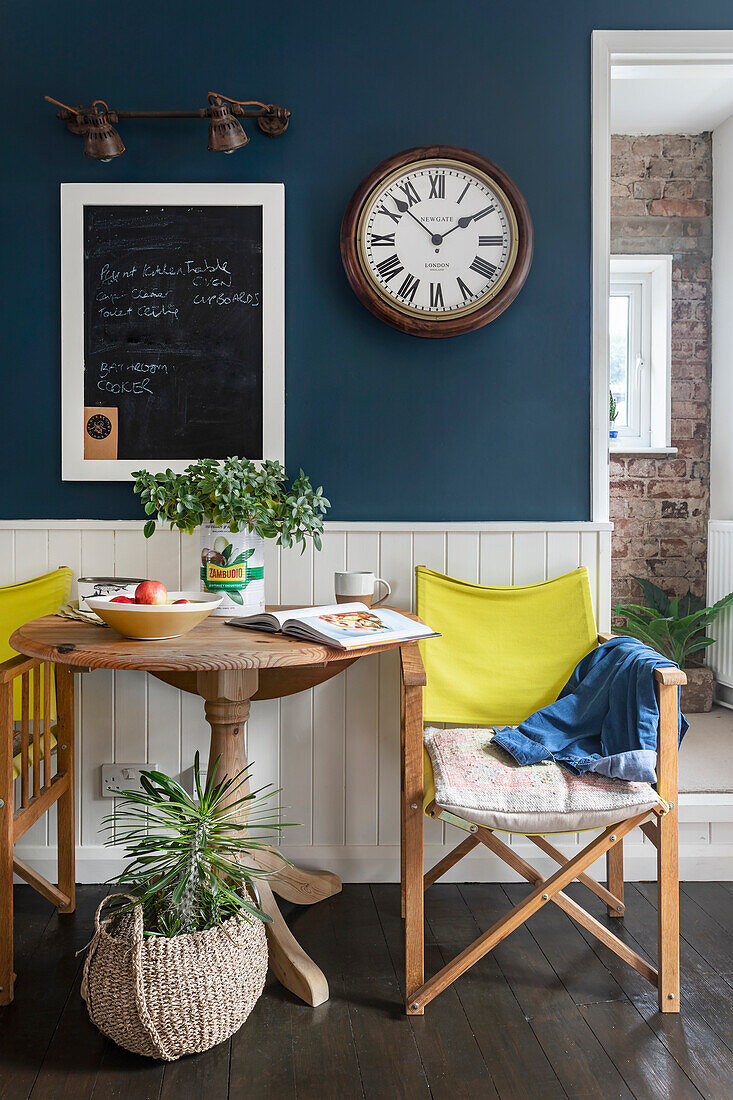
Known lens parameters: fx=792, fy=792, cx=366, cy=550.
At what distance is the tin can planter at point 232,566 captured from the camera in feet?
6.23

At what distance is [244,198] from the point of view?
227 centimetres

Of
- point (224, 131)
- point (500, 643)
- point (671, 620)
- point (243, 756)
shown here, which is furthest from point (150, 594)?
point (671, 620)

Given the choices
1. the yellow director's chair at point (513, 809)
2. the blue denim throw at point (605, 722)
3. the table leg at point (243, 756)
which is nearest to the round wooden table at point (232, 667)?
the table leg at point (243, 756)

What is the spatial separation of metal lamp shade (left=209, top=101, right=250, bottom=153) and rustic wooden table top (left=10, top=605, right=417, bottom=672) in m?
1.31

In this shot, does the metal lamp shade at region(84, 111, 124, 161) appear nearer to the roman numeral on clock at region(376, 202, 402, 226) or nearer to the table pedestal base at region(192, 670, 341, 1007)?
the roman numeral on clock at region(376, 202, 402, 226)

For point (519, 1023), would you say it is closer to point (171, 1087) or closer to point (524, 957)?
point (524, 957)

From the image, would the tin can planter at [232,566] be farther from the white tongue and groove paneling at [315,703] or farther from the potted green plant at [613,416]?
the potted green plant at [613,416]

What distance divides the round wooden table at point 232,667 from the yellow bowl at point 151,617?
0.02 m

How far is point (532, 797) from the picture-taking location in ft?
5.22

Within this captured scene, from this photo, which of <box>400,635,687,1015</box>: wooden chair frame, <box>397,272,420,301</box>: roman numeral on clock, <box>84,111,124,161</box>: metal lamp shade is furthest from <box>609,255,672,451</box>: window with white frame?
<box>84,111,124,161</box>: metal lamp shade

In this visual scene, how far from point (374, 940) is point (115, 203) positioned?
213 cm

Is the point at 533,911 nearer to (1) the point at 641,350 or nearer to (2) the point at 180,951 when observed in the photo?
(2) the point at 180,951

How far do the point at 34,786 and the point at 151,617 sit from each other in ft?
1.96

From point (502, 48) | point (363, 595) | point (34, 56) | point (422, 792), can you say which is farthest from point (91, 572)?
point (502, 48)
